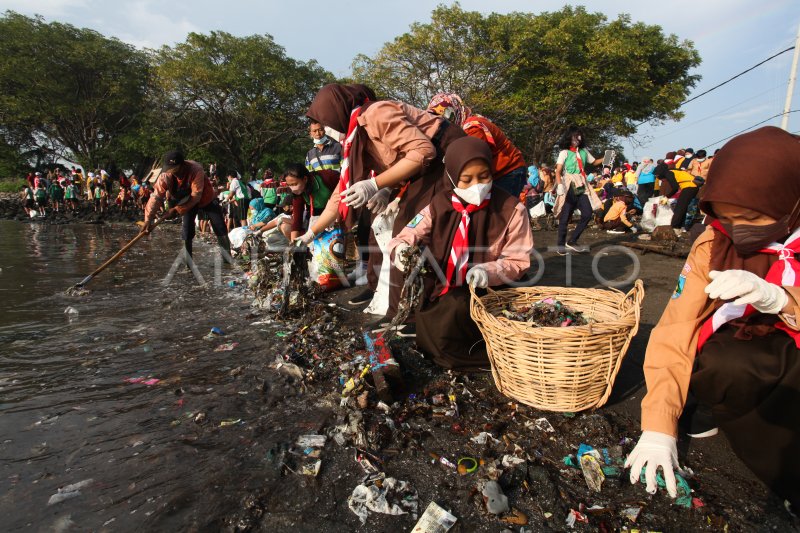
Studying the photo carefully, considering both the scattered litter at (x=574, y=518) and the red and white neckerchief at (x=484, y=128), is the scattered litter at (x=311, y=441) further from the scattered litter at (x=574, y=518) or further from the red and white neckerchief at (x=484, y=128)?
the red and white neckerchief at (x=484, y=128)

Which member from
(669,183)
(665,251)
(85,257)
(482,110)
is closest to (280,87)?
(482,110)

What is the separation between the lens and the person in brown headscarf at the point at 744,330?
1607 millimetres

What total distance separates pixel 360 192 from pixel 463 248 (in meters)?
0.89

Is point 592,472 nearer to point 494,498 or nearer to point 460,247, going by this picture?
point 494,498

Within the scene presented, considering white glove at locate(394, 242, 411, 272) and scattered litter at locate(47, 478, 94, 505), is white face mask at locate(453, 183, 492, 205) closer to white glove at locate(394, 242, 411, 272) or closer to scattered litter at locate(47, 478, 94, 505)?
white glove at locate(394, 242, 411, 272)

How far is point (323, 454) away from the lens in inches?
79.1

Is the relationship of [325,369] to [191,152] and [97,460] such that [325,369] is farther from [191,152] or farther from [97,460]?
[191,152]

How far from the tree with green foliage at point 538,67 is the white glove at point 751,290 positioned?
1772 centimetres

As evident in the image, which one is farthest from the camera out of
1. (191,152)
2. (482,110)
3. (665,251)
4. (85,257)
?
(191,152)

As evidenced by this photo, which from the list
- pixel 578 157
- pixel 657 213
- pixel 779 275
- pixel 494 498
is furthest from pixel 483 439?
pixel 657 213

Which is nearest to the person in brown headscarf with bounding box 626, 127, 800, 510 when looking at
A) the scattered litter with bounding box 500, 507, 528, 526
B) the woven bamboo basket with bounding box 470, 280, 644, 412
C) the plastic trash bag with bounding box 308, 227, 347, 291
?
the woven bamboo basket with bounding box 470, 280, 644, 412

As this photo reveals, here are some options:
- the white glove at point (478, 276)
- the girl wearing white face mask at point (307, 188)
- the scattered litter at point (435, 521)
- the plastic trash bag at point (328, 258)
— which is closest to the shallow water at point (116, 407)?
the scattered litter at point (435, 521)

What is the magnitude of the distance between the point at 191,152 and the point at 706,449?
29.0m

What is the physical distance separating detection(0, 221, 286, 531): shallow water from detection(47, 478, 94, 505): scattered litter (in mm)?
10
